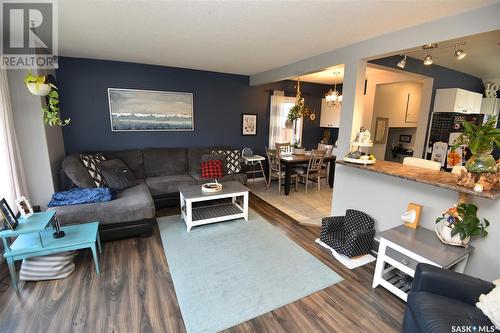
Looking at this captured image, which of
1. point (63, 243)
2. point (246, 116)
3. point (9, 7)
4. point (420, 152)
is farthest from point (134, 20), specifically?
point (420, 152)

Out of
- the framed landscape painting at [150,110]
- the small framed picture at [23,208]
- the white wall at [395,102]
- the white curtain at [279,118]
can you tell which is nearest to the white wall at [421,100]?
the white wall at [395,102]

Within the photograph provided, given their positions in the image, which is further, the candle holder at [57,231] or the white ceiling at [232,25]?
the candle holder at [57,231]

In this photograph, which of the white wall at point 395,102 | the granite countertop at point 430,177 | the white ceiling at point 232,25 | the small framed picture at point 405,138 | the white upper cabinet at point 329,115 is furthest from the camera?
the white upper cabinet at point 329,115

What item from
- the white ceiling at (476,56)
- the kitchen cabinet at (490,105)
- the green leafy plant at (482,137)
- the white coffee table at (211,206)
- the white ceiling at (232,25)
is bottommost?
the white coffee table at (211,206)

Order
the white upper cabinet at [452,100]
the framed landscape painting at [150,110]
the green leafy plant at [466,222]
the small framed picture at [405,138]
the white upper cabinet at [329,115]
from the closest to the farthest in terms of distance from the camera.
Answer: the green leafy plant at [466,222], the white upper cabinet at [452,100], the framed landscape painting at [150,110], the small framed picture at [405,138], the white upper cabinet at [329,115]

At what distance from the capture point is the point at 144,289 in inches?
80.4

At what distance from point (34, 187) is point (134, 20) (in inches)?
95.5

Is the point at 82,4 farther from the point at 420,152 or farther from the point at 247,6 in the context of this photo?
the point at 420,152

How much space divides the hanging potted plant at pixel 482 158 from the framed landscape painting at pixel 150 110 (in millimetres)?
4247

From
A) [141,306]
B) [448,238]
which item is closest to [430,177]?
[448,238]

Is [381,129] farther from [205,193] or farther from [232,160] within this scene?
[205,193]

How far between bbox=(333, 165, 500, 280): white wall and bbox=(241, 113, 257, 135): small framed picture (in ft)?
8.88

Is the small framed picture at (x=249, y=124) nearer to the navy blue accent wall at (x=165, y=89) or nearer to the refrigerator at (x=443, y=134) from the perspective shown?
the navy blue accent wall at (x=165, y=89)

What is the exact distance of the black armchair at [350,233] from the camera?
250 centimetres
